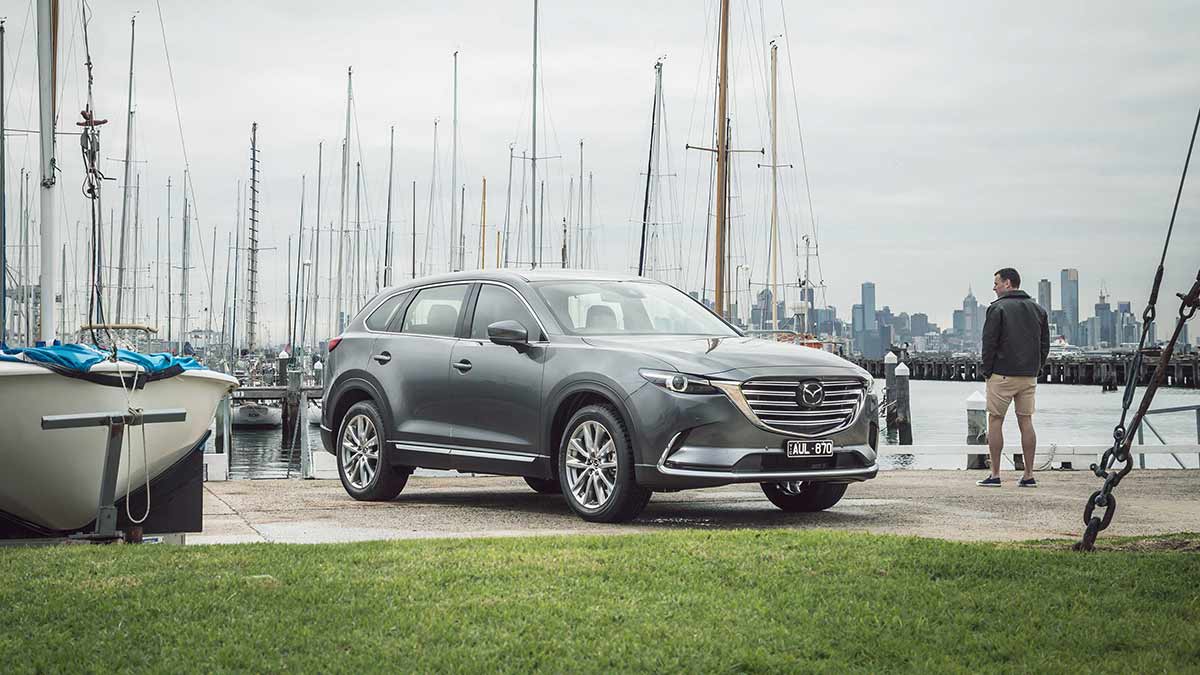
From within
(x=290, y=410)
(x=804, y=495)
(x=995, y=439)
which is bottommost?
(x=290, y=410)

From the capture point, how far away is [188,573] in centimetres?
667

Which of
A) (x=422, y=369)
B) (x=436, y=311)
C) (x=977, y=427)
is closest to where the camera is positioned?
(x=422, y=369)

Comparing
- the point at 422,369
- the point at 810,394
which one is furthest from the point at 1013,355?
the point at 422,369

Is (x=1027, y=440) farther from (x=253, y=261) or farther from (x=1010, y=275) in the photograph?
(x=253, y=261)

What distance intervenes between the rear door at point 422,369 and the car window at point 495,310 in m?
0.21

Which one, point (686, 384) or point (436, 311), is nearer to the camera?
point (686, 384)

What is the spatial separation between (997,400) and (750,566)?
752 cm

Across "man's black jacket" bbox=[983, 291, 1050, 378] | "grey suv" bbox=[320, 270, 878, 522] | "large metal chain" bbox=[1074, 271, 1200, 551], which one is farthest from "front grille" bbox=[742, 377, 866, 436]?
"man's black jacket" bbox=[983, 291, 1050, 378]

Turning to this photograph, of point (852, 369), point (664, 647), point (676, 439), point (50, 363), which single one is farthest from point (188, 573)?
point (852, 369)

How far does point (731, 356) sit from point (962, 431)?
1553 inches

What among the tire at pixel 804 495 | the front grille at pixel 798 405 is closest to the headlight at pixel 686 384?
the front grille at pixel 798 405

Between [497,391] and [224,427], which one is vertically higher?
[497,391]

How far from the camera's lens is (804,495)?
1114 cm

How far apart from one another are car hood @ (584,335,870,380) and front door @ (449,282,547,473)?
23.9 inches
